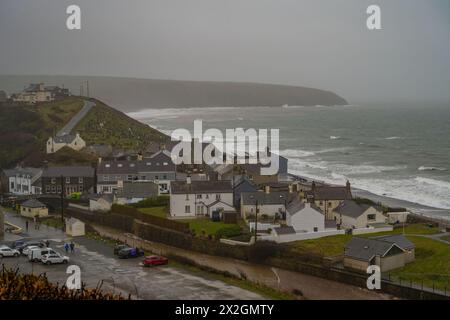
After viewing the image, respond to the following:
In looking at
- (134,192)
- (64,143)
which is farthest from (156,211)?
(64,143)

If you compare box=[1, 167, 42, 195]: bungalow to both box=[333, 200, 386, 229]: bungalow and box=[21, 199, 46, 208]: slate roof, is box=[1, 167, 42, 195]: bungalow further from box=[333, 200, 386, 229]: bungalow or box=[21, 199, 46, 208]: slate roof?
box=[333, 200, 386, 229]: bungalow

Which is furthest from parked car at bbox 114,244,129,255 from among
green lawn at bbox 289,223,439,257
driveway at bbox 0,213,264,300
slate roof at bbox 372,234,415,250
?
slate roof at bbox 372,234,415,250

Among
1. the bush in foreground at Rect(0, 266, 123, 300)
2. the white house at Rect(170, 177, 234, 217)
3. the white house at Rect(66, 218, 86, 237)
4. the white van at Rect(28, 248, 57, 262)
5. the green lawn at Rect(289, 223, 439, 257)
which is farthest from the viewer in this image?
the white house at Rect(170, 177, 234, 217)

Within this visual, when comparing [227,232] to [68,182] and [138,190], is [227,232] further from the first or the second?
[68,182]

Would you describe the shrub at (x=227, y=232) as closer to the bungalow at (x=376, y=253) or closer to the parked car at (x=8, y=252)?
the bungalow at (x=376, y=253)

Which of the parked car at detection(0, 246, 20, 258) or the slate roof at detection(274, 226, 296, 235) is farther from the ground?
the slate roof at detection(274, 226, 296, 235)
